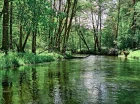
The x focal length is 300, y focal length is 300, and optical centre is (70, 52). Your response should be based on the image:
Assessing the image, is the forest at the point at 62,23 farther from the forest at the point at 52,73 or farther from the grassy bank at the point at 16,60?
the grassy bank at the point at 16,60

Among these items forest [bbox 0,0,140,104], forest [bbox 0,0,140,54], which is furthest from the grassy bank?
forest [bbox 0,0,140,54]

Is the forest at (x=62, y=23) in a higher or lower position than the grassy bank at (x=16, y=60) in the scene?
higher

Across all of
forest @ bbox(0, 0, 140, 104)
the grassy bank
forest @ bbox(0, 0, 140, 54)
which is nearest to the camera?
forest @ bbox(0, 0, 140, 104)

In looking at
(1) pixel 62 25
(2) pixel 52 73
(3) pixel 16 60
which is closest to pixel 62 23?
(1) pixel 62 25

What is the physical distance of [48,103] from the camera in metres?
10.2

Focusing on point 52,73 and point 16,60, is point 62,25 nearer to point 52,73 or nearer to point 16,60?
point 16,60

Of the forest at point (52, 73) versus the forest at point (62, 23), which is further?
the forest at point (62, 23)

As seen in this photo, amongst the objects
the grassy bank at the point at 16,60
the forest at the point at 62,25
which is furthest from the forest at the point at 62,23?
the grassy bank at the point at 16,60

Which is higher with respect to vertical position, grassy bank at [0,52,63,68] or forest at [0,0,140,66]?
forest at [0,0,140,66]

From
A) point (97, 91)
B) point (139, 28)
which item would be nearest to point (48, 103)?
point (97, 91)

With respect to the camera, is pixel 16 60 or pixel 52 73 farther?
pixel 16 60

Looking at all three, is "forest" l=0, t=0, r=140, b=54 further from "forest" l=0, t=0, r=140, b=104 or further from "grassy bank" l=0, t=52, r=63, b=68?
"grassy bank" l=0, t=52, r=63, b=68

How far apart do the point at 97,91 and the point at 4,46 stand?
14938mm

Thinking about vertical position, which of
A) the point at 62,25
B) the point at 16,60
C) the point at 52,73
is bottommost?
the point at 52,73
